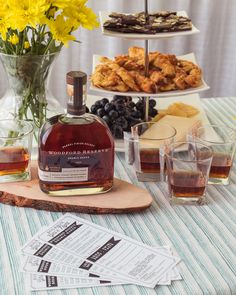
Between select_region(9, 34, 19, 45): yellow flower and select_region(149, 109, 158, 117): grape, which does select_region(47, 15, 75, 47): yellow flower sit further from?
select_region(149, 109, 158, 117): grape

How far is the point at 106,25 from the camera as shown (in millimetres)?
1644

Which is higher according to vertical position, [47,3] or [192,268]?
[47,3]

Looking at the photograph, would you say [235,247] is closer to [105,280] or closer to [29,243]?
[105,280]

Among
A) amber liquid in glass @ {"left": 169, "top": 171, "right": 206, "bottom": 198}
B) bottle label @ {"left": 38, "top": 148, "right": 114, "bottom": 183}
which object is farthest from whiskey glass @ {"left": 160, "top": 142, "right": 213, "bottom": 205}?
bottle label @ {"left": 38, "top": 148, "right": 114, "bottom": 183}

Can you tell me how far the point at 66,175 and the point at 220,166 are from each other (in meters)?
0.37

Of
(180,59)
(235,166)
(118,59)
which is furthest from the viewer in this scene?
(180,59)

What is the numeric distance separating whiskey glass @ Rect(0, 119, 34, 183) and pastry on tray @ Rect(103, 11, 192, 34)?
394 millimetres

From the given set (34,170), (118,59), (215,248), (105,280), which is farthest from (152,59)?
(105,280)

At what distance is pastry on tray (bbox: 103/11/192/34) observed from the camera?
1632mm

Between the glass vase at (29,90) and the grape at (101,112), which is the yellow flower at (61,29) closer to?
the glass vase at (29,90)

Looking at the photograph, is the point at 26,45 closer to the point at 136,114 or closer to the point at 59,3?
the point at 59,3

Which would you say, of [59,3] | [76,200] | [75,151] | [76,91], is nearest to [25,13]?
[59,3]

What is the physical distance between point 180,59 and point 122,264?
35.3 inches

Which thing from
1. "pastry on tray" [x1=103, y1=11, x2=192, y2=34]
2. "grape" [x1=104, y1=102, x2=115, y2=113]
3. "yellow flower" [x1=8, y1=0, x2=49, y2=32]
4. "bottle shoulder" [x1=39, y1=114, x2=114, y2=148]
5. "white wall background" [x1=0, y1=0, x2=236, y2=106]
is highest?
"yellow flower" [x1=8, y1=0, x2=49, y2=32]
